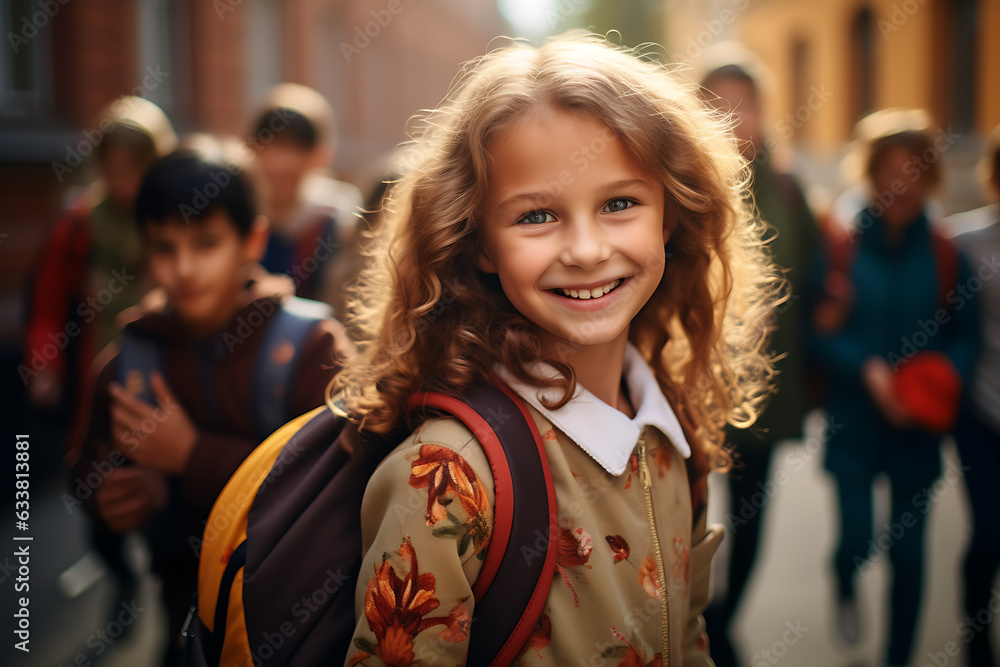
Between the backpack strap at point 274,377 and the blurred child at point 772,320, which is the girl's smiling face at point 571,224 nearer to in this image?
the backpack strap at point 274,377

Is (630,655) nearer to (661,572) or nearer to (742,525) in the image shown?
(661,572)

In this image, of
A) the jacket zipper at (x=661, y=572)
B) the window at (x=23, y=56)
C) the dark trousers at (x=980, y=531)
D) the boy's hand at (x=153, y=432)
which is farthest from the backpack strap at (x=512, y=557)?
the window at (x=23, y=56)

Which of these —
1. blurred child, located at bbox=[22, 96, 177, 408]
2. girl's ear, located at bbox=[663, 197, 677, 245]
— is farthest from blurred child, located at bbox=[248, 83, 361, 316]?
girl's ear, located at bbox=[663, 197, 677, 245]

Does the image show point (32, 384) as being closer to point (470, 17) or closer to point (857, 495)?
point (857, 495)

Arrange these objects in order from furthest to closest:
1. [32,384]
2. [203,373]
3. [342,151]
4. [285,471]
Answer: [342,151] < [32,384] < [203,373] < [285,471]

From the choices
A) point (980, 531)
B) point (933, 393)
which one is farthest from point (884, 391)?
point (980, 531)

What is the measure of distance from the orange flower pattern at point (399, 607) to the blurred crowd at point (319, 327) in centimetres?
92

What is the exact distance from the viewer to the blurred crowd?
2117mm

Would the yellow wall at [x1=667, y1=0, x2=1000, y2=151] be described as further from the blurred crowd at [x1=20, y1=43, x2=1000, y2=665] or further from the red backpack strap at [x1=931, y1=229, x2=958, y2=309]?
the red backpack strap at [x1=931, y1=229, x2=958, y2=309]

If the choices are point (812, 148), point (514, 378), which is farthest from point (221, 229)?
point (812, 148)

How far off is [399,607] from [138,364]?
1.34 metres

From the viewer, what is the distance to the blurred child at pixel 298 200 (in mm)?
3500

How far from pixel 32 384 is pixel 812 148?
12.8 metres

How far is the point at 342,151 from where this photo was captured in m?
17.3
